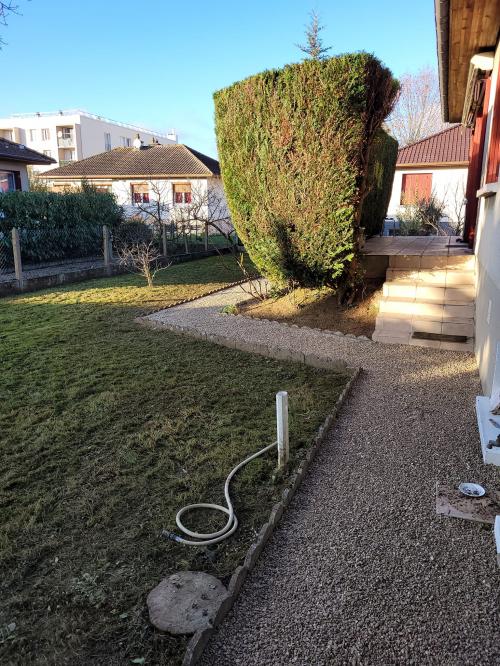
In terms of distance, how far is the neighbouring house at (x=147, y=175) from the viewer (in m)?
26.0

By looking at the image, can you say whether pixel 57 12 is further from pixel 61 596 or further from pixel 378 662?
pixel 378 662

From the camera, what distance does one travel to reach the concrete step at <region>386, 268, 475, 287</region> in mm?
6641

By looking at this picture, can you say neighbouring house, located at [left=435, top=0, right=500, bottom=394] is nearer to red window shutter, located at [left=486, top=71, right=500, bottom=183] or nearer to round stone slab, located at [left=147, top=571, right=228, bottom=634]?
red window shutter, located at [left=486, top=71, right=500, bottom=183]

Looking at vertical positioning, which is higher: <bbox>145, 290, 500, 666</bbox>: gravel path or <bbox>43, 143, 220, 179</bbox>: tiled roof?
<bbox>43, 143, 220, 179</bbox>: tiled roof

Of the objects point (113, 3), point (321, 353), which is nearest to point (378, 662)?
point (321, 353)

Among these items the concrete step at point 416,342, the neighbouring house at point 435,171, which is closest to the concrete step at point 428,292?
the concrete step at point 416,342

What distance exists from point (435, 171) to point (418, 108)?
42.8 feet

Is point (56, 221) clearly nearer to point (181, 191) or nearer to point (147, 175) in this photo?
point (147, 175)

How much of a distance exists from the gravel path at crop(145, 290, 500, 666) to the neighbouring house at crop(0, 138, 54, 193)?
17.6m

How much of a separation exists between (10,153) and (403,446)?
18076mm

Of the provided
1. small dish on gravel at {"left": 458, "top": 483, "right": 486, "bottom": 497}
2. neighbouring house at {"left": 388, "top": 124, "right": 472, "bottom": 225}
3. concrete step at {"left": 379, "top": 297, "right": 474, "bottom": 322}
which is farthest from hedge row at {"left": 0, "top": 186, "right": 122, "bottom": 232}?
small dish on gravel at {"left": 458, "top": 483, "right": 486, "bottom": 497}

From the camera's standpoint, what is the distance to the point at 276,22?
48.0ft

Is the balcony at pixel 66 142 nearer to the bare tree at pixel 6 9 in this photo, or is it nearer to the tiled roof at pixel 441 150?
the tiled roof at pixel 441 150

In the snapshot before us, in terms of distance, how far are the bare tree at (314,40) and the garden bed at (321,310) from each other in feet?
69.5
